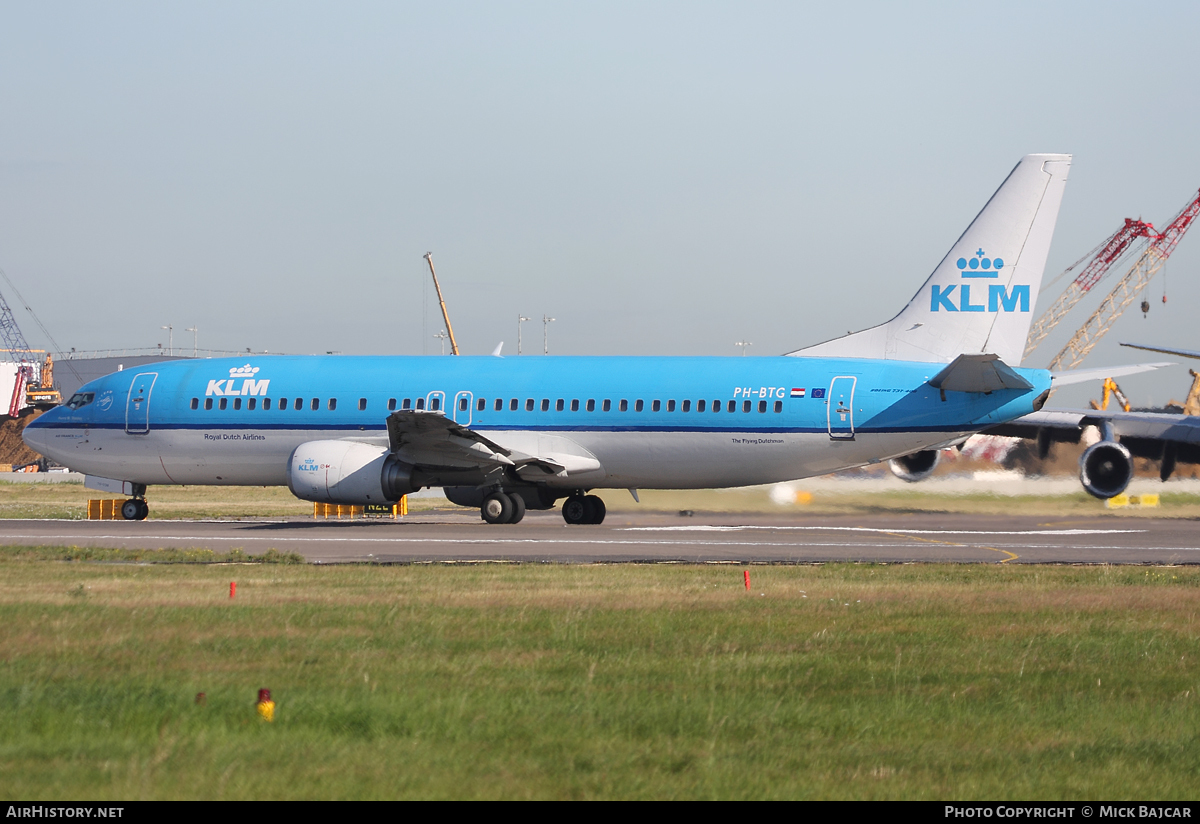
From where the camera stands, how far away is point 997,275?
3192 cm

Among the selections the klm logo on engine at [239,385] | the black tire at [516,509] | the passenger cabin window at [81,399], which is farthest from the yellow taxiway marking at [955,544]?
the passenger cabin window at [81,399]

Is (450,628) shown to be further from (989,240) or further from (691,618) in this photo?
(989,240)

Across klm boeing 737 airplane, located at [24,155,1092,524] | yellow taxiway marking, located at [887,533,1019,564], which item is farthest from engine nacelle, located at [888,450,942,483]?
yellow taxiway marking, located at [887,533,1019,564]

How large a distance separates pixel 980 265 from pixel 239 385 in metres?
20.3

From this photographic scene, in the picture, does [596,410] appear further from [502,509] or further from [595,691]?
[595,691]

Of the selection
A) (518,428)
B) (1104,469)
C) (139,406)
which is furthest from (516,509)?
(1104,469)

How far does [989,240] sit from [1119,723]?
24.1m

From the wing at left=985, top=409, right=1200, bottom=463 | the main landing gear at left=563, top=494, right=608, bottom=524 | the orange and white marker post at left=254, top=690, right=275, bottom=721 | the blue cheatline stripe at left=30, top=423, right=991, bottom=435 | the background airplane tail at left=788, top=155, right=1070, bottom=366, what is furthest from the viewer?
the wing at left=985, top=409, right=1200, bottom=463

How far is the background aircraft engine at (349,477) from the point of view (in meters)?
32.1

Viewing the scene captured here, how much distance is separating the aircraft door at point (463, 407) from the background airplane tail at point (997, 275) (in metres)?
11.6

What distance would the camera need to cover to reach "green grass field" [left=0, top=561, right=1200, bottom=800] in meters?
7.78

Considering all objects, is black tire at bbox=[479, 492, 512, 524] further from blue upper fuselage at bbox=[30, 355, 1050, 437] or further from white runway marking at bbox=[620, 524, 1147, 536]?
white runway marking at bbox=[620, 524, 1147, 536]

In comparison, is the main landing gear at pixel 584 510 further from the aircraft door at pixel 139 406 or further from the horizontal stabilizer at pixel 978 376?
the aircraft door at pixel 139 406

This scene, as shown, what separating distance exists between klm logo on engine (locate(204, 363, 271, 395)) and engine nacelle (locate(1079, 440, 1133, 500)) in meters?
24.4
